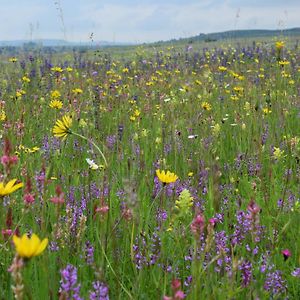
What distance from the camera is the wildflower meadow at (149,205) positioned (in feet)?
4.52

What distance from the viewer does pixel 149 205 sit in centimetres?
250

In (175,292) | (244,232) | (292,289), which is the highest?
(175,292)

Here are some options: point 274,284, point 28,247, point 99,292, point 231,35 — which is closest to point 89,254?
point 99,292

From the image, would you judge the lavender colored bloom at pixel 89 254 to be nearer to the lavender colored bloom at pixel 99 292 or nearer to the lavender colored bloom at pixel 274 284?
the lavender colored bloom at pixel 99 292

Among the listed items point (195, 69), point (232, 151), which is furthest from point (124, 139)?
point (195, 69)

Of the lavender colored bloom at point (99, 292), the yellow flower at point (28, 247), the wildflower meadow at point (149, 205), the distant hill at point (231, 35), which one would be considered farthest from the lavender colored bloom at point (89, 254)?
the distant hill at point (231, 35)

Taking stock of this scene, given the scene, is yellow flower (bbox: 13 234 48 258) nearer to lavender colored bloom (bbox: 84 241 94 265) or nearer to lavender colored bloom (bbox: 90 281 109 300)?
lavender colored bloom (bbox: 90 281 109 300)

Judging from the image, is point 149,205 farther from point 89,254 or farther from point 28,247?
point 28,247

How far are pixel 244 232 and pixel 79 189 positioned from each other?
945 millimetres

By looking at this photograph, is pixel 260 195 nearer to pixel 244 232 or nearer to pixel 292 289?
pixel 244 232

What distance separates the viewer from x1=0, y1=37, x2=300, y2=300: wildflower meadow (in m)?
1.38

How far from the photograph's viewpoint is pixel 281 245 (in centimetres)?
215

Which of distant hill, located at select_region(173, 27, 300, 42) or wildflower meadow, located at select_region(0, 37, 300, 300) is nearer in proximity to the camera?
wildflower meadow, located at select_region(0, 37, 300, 300)

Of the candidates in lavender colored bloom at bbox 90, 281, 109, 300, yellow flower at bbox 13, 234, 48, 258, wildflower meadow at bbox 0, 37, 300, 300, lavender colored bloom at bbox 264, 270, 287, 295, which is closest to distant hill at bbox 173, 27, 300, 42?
wildflower meadow at bbox 0, 37, 300, 300
